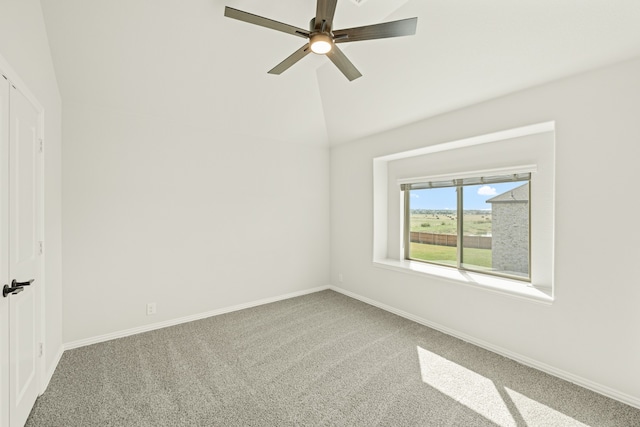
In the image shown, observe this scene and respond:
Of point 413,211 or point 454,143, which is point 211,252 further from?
point 454,143

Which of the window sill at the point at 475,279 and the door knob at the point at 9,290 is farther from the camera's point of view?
the window sill at the point at 475,279

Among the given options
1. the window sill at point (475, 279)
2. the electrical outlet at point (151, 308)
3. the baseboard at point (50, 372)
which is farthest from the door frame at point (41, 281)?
the window sill at point (475, 279)

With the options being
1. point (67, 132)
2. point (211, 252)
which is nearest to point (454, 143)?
point (211, 252)

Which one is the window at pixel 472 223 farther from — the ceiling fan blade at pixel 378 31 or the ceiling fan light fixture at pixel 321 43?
the ceiling fan light fixture at pixel 321 43

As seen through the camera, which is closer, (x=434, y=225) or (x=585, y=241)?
(x=585, y=241)

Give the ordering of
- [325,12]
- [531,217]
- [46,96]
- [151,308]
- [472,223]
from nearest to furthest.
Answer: [325,12] < [46,96] < [531,217] < [151,308] < [472,223]

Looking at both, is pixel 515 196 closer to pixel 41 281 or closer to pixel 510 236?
pixel 510 236

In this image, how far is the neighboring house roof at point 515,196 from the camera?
2.96 meters

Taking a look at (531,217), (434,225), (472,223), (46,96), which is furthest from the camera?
(434,225)

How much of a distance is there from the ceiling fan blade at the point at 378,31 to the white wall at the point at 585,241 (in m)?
1.49

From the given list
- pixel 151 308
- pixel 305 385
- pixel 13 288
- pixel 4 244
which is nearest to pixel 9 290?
pixel 13 288

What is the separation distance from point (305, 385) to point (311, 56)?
10.6ft

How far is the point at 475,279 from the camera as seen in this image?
3.11 metres

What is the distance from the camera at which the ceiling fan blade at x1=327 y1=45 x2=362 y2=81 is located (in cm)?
200
